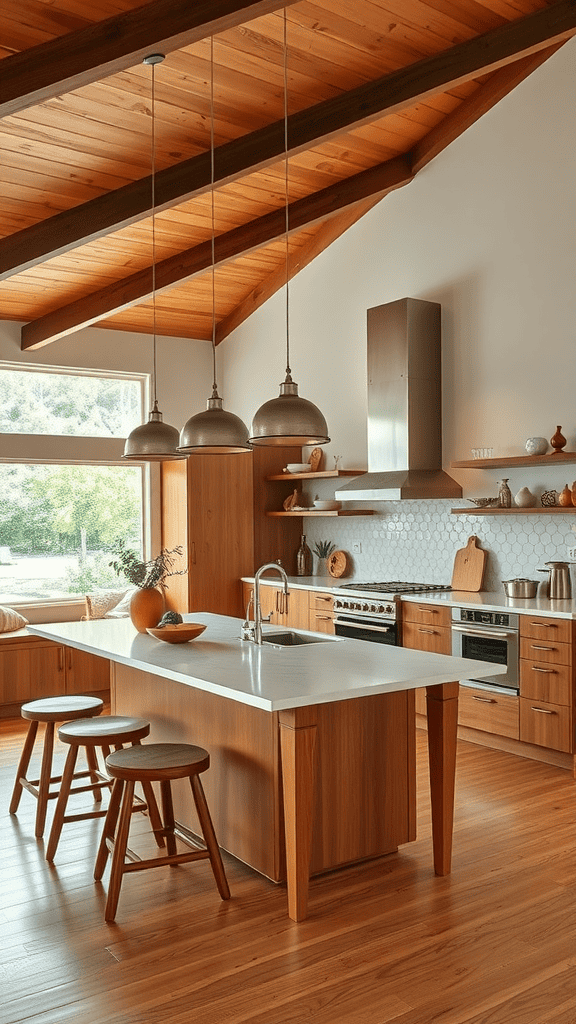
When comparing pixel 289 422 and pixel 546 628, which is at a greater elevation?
pixel 289 422

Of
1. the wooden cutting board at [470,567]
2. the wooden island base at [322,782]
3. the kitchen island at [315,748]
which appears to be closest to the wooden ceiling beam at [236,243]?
the wooden cutting board at [470,567]

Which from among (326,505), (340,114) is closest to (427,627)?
(326,505)

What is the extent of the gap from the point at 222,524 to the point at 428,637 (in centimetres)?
267

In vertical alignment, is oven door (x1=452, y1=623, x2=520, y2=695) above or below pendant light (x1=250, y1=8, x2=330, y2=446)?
below

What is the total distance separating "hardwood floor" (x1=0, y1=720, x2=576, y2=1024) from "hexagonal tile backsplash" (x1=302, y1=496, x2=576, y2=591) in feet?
A: 7.27

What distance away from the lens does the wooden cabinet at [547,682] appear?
499cm

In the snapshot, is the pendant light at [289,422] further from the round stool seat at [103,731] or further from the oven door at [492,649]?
the oven door at [492,649]

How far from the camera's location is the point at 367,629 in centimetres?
641

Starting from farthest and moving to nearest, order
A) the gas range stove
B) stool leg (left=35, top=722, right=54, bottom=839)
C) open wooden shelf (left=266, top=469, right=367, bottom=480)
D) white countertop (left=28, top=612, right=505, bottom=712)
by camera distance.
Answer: open wooden shelf (left=266, top=469, right=367, bottom=480) < the gas range stove < stool leg (left=35, top=722, right=54, bottom=839) < white countertop (left=28, top=612, right=505, bottom=712)

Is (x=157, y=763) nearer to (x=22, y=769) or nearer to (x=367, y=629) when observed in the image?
(x=22, y=769)

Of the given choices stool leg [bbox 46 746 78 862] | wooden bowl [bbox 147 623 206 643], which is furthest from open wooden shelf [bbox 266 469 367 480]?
stool leg [bbox 46 746 78 862]

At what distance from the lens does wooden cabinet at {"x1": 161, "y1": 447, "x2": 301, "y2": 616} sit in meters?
7.83

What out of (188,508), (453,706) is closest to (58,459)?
(188,508)

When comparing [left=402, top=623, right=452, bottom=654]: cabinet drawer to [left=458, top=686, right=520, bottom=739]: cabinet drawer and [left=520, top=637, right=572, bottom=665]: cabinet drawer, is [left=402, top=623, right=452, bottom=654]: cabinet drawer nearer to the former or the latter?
[left=458, top=686, right=520, bottom=739]: cabinet drawer
